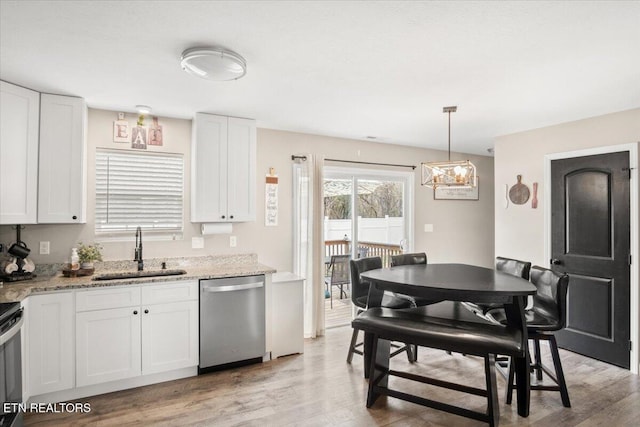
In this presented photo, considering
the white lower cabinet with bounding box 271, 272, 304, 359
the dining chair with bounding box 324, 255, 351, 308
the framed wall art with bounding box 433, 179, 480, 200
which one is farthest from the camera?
the framed wall art with bounding box 433, 179, 480, 200

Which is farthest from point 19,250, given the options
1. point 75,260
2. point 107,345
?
point 107,345

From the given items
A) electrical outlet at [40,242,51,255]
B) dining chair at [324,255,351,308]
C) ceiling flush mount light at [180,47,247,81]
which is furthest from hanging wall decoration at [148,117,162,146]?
dining chair at [324,255,351,308]

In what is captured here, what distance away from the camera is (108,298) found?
2895 millimetres

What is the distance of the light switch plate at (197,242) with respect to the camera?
12.4ft

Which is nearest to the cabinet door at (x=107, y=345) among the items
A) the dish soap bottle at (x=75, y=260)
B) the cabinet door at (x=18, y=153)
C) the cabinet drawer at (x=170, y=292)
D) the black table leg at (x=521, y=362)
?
the cabinet drawer at (x=170, y=292)

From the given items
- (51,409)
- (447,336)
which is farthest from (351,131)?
(51,409)

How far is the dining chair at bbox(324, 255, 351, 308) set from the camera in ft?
15.3

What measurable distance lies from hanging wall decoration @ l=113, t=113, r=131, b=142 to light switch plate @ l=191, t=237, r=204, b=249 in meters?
1.20

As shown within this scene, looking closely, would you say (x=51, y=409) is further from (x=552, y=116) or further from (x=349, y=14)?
(x=552, y=116)

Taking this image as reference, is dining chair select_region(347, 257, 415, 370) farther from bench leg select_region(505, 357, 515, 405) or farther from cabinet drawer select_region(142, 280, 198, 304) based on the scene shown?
cabinet drawer select_region(142, 280, 198, 304)

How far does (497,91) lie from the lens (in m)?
2.92

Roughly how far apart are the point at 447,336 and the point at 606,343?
2.35 meters

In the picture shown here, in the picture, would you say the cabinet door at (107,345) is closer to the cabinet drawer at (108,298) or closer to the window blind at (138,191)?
the cabinet drawer at (108,298)

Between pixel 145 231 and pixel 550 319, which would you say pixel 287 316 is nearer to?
pixel 145 231
